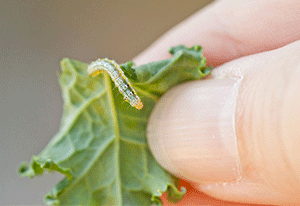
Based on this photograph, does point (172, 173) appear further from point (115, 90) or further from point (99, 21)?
point (99, 21)

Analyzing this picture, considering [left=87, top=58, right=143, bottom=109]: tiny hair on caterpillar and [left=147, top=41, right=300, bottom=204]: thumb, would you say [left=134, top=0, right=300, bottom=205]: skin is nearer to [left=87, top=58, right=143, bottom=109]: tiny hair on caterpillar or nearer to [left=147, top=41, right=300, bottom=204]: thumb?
[left=147, top=41, right=300, bottom=204]: thumb

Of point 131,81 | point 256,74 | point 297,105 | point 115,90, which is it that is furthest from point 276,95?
point 115,90

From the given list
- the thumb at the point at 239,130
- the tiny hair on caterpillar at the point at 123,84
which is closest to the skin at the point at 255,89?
the thumb at the point at 239,130

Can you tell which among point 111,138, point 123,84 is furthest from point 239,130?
point 111,138

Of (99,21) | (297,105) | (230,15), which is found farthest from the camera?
(99,21)

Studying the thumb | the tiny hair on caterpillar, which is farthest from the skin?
the tiny hair on caterpillar

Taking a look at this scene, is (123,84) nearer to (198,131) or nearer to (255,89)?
(198,131)

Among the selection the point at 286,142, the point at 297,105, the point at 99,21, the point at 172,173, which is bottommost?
the point at 172,173
